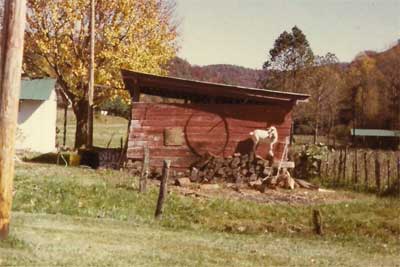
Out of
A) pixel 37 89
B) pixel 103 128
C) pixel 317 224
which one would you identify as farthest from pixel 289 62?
pixel 317 224

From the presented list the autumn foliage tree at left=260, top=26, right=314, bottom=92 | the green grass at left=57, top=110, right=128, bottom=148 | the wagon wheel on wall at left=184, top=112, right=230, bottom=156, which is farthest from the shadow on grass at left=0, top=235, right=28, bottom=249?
the autumn foliage tree at left=260, top=26, right=314, bottom=92

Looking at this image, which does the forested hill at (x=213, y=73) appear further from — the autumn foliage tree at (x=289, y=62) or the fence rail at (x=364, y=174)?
the fence rail at (x=364, y=174)

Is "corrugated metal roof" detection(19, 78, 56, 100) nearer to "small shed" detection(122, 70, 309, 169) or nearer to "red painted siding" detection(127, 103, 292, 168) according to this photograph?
"small shed" detection(122, 70, 309, 169)

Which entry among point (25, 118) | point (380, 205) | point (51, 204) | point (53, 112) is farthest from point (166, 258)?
point (53, 112)

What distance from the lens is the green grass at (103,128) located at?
5284 cm

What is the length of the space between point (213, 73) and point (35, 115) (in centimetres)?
7754

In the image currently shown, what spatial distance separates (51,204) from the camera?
48.6 ft

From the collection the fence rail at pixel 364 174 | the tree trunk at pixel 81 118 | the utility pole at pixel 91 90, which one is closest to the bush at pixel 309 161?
the fence rail at pixel 364 174

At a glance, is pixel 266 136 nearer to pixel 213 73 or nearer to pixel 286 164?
pixel 286 164

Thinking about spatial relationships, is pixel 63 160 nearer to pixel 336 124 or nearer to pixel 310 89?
pixel 310 89

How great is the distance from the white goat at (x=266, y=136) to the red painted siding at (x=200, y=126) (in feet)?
1.20

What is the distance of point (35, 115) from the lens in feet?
116

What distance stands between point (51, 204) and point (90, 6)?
1793cm

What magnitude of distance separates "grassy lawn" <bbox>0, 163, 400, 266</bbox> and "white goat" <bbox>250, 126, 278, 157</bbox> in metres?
4.09
